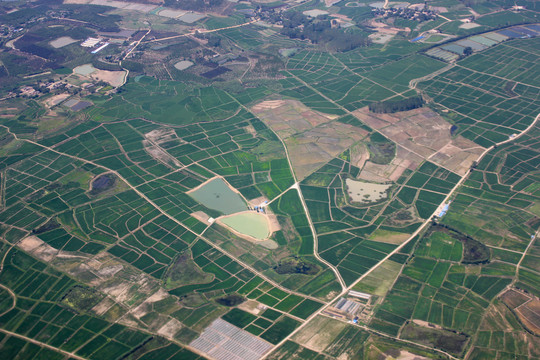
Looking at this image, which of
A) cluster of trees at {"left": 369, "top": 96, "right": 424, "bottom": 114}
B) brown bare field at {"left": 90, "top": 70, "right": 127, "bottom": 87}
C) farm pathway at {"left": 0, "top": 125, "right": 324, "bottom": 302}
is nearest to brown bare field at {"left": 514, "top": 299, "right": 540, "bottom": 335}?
farm pathway at {"left": 0, "top": 125, "right": 324, "bottom": 302}

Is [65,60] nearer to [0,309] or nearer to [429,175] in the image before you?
[0,309]

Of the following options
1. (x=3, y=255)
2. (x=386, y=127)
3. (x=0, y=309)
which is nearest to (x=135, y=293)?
(x=0, y=309)

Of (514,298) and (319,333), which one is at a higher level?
(514,298)

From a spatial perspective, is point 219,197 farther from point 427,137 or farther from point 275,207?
point 427,137

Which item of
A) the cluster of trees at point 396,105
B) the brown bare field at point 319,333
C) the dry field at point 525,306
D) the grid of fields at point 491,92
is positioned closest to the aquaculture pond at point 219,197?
the brown bare field at point 319,333

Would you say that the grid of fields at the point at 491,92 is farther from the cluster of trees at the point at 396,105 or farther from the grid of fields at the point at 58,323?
the grid of fields at the point at 58,323

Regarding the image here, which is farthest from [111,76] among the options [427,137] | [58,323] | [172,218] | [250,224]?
[427,137]
